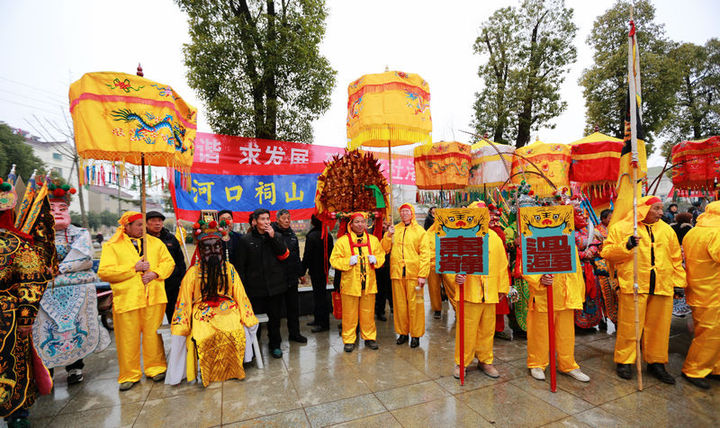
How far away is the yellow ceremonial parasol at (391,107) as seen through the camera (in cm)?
385

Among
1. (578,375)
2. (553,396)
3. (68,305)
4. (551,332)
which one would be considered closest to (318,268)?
(68,305)

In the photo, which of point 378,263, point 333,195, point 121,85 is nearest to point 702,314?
point 378,263

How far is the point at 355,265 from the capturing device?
3.84m

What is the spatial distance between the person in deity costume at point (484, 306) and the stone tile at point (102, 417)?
2956mm

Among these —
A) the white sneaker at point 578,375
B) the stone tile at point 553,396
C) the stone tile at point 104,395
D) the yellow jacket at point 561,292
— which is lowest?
the stone tile at point 104,395

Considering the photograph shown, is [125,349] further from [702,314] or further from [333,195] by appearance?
[702,314]

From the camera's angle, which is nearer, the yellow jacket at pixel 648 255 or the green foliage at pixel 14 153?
the yellow jacket at pixel 648 255

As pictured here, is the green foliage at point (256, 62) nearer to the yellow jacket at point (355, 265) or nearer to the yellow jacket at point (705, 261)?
the yellow jacket at point (355, 265)

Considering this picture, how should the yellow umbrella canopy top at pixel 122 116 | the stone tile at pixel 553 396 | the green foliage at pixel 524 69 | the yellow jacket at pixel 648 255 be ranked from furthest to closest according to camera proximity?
1. the green foliage at pixel 524 69
2. the yellow jacket at pixel 648 255
3. the yellow umbrella canopy top at pixel 122 116
4. the stone tile at pixel 553 396

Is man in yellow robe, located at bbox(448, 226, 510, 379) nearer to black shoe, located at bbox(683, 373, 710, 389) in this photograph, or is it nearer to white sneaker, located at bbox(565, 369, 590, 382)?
white sneaker, located at bbox(565, 369, 590, 382)

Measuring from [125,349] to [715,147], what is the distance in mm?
8241

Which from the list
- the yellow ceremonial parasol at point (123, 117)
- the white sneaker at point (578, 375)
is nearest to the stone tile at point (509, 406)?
the white sneaker at point (578, 375)

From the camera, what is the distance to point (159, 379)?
10.4 ft

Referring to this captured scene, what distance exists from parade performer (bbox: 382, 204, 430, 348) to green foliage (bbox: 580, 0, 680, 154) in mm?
10025
